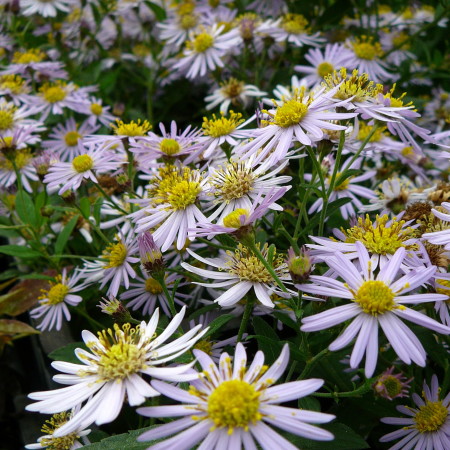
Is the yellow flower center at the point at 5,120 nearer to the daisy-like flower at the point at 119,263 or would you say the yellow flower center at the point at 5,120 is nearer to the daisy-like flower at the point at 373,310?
the daisy-like flower at the point at 119,263

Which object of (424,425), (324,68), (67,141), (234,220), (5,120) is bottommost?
(424,425)

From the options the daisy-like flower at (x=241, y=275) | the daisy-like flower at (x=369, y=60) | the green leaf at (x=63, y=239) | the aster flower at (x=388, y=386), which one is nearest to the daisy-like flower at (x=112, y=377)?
the daisy-like flower at (x=241, y=275)

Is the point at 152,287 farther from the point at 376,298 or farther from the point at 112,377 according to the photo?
the point at 376,298

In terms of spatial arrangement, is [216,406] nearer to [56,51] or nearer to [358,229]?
[358,229]

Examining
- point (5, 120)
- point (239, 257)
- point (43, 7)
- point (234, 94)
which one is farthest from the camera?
point (43, 7)

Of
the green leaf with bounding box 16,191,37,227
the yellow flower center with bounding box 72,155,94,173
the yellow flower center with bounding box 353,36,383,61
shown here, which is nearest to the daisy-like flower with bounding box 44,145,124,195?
the yellow flower center with bounding box 72,155,94,173

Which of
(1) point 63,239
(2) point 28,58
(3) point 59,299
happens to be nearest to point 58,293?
(3) point 59,299

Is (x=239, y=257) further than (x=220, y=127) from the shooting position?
No
